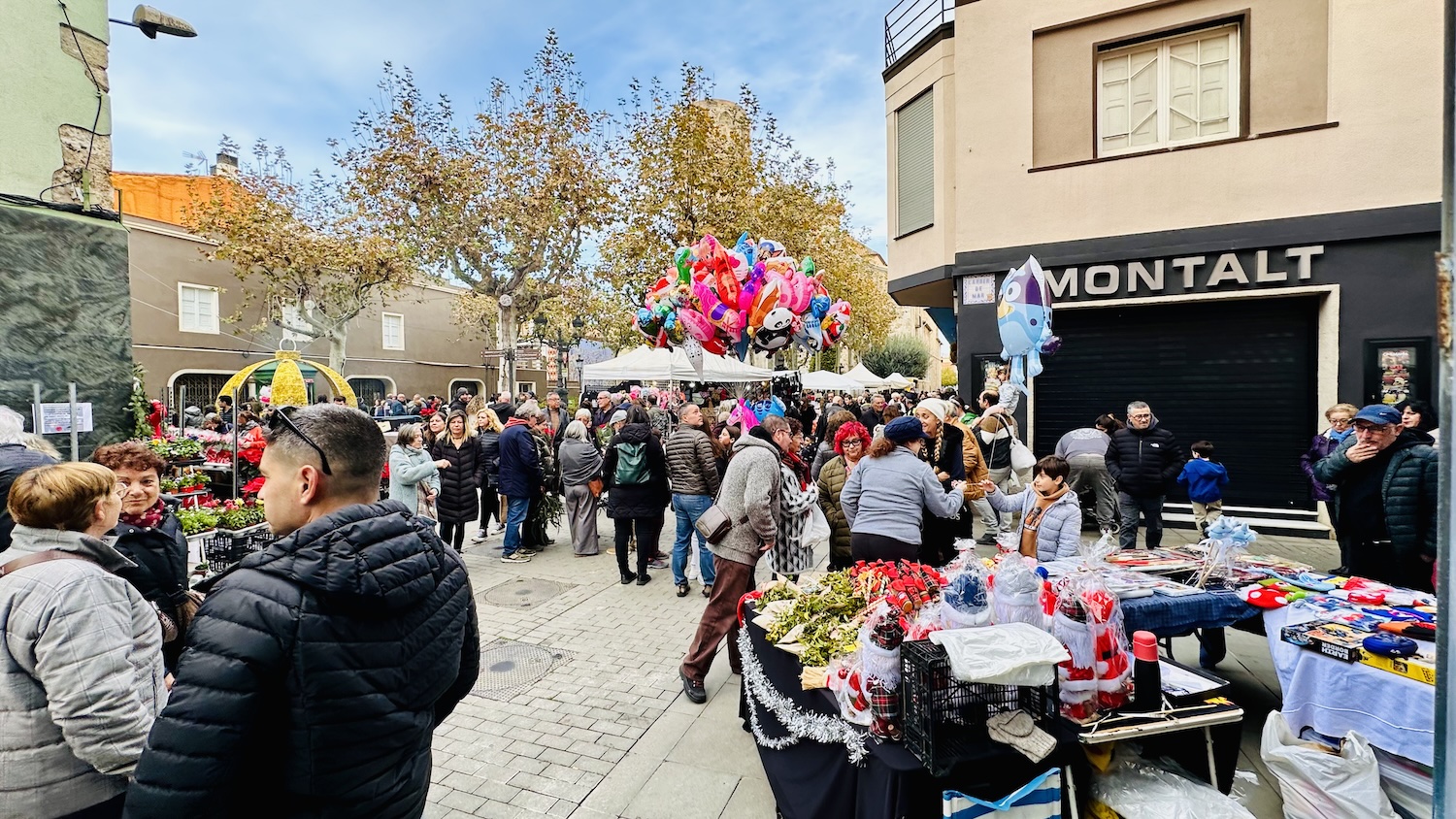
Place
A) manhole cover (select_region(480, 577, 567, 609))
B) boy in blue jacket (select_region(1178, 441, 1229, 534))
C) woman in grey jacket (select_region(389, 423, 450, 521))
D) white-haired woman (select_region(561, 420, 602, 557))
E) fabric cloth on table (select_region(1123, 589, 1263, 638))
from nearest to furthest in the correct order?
fabric cloth on table (select_region(1123, 589, 1263, 638)), manhole cover (select_region(480, 577, 567, 609)), woman in grey jacket (select_region(389, 423, 450, 521)), boy in blue jacket (select_region(1178, 441, 1229, 534)), white-haired woman (select_region(561, 420, 602, 557))

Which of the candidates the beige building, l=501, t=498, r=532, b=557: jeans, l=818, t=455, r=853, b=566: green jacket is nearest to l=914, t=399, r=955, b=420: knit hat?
l=818, t=455, r=853, b=566: green jacket

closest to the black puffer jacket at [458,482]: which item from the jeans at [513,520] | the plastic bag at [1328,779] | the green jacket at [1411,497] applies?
the jeans at [513,520]

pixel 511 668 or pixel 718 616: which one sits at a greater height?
pixel 718 616

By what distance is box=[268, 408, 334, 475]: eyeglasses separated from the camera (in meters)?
1.77

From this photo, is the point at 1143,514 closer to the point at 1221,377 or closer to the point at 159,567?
the point at 1221,377

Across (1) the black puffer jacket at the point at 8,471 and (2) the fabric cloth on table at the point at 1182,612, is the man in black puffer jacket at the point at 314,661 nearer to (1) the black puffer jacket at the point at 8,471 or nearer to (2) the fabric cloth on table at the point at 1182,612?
(1) the black puffer jacket at the point at 8,471

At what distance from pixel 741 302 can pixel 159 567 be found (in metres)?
6.45

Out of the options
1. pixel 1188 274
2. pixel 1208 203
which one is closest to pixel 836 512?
pixel 1188 274

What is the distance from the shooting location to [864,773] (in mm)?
2717

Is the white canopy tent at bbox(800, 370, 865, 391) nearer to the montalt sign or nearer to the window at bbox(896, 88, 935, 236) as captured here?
the window at bbox(896, 88, 935, 236)

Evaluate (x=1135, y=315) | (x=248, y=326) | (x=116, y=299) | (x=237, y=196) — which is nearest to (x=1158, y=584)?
(x=1135, y=315)

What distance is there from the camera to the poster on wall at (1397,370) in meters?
8.45

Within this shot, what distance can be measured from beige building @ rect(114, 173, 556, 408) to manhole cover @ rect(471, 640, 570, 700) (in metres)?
12.0

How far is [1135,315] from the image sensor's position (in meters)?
10.1
